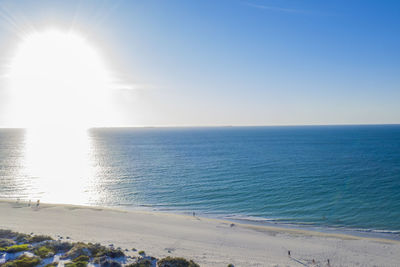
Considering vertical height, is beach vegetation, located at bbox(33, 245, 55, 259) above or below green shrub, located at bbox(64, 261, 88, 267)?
below

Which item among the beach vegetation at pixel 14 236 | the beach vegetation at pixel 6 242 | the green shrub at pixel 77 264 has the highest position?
the green shrub at pixel 77 264

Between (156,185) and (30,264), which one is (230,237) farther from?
(156,185)

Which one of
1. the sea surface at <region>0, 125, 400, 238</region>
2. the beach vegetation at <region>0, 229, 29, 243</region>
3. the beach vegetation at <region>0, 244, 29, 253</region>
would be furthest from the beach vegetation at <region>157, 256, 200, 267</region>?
the sea surface at <region>0, 125, 400, 238</region>

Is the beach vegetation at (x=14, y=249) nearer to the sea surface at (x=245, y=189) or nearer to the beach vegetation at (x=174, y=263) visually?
the beach vegetation at (x=174, y=263)

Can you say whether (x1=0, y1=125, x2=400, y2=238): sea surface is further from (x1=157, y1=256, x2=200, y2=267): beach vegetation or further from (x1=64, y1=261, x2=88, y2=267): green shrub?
(x1=64, y1=261, x2=88, y2=267): green shrub

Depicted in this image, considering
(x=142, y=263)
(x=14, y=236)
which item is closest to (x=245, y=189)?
(x=142, y=263)

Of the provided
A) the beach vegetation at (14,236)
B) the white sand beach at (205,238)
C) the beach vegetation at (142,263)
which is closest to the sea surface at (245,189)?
the white sand beach at (205,238)
